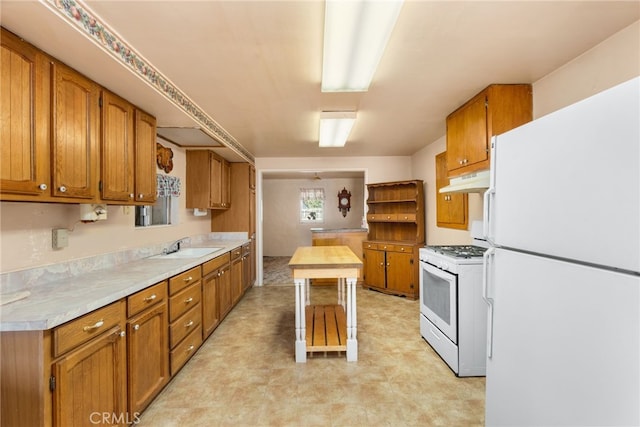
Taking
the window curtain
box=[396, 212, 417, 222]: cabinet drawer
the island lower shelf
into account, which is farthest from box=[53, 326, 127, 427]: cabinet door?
box=[396, 212, 417, 222]: cabinet drawer

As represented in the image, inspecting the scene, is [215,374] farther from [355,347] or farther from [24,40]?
A: [24,40]

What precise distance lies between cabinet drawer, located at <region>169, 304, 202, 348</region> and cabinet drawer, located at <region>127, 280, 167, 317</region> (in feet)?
1.02

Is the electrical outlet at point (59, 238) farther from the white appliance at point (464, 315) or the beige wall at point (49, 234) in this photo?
the white appliance at point (464, 315)

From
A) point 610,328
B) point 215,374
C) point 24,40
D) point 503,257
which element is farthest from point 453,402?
point 24,40

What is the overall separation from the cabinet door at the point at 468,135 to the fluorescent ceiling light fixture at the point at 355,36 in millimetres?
1118

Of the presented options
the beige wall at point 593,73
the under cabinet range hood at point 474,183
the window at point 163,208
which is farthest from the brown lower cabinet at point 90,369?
the beige wall at point 593,73

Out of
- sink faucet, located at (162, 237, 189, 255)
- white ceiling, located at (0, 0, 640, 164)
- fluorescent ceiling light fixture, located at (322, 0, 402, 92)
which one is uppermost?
white ceiling, located at (0, 0, 640, 164)

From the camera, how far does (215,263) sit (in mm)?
3004

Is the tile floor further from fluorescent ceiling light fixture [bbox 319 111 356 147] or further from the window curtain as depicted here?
fluorescent ceiling light fixture [bbox 319 111 356 147]

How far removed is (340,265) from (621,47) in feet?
7.33

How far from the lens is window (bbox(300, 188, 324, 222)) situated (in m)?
8.31

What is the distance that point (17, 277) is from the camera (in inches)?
61.2

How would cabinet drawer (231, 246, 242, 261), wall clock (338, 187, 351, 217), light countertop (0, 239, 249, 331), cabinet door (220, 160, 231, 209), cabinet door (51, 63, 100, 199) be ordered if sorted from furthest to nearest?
wall clock (338, 187, 351, 217) < cabinet door (220, 160, 231, 209) < cabinet drawer (231, 246, 242, 261) < cabinet door (51, 63, 100, 199) < light countertop (0, 239, 249, 331)

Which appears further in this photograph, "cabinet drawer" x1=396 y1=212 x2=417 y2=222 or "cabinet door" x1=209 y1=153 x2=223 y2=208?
"cabinet drawer" x1=396 y1=212 x2=417 y2=222
